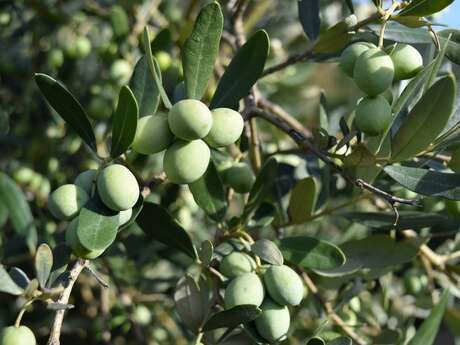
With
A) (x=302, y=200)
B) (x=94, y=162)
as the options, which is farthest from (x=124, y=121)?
(x=94, y=162)

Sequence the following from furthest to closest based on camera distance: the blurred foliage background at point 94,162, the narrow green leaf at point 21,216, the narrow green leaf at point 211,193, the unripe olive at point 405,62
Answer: the blurred foliage background at point 94,162
the narrow green leaf at point 21,216
the narrow green leaf at point 211,193
the unripe olive at point 405,62

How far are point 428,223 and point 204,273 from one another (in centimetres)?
33

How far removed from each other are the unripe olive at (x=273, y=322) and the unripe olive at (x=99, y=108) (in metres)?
0.81

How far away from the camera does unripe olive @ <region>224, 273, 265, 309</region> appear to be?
803mm

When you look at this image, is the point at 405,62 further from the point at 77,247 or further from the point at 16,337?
the point at 16,337

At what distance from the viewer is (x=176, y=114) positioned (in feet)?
2.38

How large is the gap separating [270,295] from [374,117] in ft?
0.81

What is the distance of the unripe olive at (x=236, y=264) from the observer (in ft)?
2.83

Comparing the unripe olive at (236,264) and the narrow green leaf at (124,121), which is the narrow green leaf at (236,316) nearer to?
the unripe olive at (236,264)

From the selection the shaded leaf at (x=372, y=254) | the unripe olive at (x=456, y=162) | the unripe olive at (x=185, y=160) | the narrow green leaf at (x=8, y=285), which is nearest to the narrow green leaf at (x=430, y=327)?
the shaded leaf at (x=372, y=254)

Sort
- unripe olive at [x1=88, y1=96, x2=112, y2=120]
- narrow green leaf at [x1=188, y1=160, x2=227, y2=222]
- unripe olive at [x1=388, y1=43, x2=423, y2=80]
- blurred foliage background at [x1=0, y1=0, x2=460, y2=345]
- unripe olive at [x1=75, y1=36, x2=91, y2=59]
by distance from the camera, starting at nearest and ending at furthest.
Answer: unripe olive at [x1=388, y1=43, x2=423, y2=80]
narrow green leaf at [x1=188, y1=160, x2=227, y2=222]
blurred foliage background at [x1=0, y1=0, x2=460, y2=345]
unripe olive at [x1=88, y1=96, x2=112, y2=120]
unripe olive at [x1=75, y1=36, x2=91, y2=59]

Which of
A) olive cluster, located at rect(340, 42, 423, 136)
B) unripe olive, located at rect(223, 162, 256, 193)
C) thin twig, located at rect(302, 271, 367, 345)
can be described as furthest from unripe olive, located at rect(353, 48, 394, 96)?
thin twig, located at rect(302, 271, 367, 345)

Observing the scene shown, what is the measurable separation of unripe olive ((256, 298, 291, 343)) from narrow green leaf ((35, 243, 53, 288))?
26 cm

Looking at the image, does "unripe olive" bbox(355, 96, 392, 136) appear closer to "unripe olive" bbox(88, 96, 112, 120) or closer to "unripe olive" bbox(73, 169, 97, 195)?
"unripe olive" bbox(73, 169, 97, 195)
